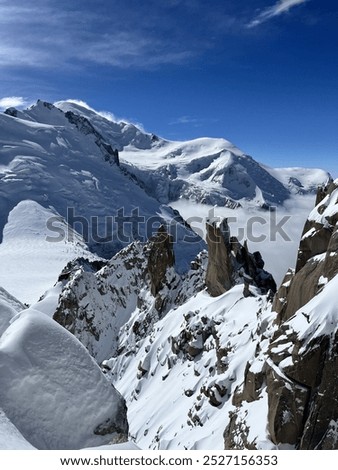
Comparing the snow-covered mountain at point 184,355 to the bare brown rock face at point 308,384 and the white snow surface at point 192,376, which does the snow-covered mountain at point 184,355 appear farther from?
the white snow surface at point 192,376

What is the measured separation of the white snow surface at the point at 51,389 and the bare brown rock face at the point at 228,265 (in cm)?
3073

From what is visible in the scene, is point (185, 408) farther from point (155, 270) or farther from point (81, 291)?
point (81, 291)

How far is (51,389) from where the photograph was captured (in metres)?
18.7

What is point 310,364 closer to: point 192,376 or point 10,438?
point 10,438

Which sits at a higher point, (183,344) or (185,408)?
(183,344)

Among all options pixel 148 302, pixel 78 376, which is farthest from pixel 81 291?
pixel 78 376

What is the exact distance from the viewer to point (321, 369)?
65.3 feet

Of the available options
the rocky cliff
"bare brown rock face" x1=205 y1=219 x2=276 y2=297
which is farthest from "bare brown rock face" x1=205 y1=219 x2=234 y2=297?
the rocky cliff

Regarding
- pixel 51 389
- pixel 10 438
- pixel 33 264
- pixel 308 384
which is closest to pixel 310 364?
pixel 308 384

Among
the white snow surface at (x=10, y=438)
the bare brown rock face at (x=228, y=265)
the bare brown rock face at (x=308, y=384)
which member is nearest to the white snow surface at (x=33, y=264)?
the bare brown rock face at (x=228, y=265)

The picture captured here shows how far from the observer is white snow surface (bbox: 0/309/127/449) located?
1756cm

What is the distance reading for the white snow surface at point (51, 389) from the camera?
57.6 feet

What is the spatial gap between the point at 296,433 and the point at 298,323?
4.81 meters
